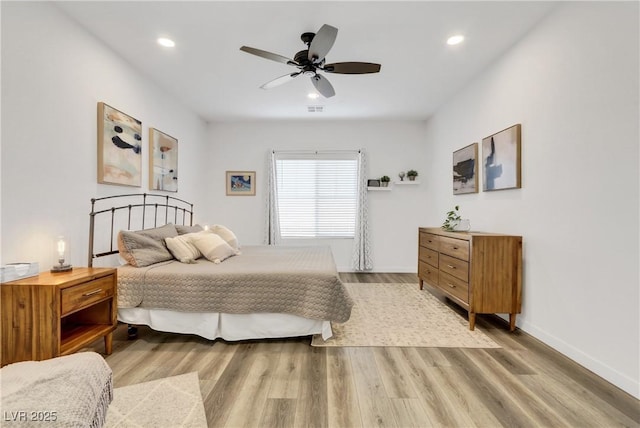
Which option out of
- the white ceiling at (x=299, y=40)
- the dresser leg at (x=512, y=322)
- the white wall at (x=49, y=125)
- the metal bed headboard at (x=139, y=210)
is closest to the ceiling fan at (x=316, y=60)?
the white ceiling at (x=299, y=40)

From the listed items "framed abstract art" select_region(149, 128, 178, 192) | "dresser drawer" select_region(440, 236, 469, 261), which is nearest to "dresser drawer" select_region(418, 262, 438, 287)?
"dresser drawer" select_region(440, 236, 469, 261)

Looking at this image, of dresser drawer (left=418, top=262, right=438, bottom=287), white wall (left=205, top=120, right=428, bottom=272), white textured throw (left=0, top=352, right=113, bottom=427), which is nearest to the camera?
white textured throw (left=0, top=352, right=113, bottom=427)

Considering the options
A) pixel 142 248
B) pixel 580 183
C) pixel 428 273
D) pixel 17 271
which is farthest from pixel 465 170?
pixel 17 271

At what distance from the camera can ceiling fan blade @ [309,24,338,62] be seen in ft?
6.77

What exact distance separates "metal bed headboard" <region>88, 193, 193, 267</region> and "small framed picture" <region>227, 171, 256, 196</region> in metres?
0.91

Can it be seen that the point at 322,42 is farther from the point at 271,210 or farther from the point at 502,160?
the point at 271,210

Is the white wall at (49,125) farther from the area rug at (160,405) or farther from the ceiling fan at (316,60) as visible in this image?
the ceiling fan at (316,60)

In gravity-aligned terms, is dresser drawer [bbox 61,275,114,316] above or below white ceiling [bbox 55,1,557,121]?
below

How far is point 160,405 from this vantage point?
171cm

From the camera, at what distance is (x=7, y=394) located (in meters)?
0.87

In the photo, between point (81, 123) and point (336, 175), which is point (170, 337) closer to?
point (81, 123)

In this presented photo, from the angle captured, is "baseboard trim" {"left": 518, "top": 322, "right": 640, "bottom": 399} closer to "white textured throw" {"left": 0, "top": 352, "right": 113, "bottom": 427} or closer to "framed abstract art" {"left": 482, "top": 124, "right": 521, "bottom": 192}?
"framed abstract art" {"left": 482, "top": 124, "right": 521, "bottom": 192}

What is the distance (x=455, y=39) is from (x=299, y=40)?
1479 mm

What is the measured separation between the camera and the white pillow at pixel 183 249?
2.85 metres
